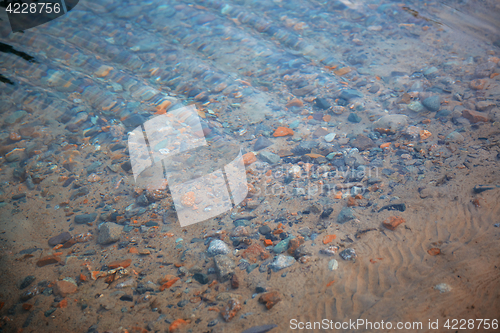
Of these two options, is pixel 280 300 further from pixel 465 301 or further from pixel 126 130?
pixel 126 130

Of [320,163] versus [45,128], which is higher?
[320,163]

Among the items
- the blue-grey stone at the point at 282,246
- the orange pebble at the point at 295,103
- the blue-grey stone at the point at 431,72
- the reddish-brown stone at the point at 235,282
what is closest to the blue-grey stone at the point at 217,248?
the reddish-brown stone at the point at 235,282

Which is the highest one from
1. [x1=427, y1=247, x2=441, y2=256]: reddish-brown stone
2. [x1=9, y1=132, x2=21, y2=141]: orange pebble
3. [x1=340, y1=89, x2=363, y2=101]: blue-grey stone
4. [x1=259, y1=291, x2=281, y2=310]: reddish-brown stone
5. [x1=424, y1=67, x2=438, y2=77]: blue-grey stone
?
[x1=424, y1=67, x2=438, y2=77]: blue-grey stone

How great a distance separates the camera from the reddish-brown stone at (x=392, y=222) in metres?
2.50

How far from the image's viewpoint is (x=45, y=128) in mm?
3984

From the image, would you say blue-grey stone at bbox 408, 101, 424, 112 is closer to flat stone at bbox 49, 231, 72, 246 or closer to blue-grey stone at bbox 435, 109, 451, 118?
blue-grey stone at bbox 435, 109, 451, 118

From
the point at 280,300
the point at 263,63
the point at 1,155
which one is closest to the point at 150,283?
the point at 280,300

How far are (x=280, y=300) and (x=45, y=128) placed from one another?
3.98 meters

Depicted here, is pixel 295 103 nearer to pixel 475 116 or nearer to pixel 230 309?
pixel 475 116
